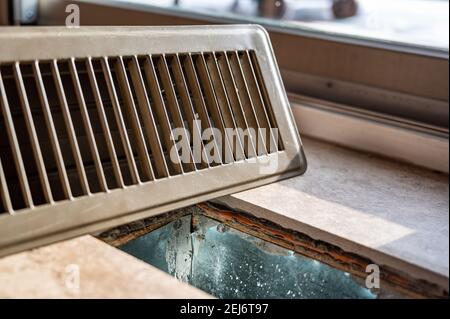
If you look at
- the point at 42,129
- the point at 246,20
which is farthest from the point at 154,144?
the point at 246,20

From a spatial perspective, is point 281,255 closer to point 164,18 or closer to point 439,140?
point 439,140

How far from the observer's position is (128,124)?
1120 millimetres

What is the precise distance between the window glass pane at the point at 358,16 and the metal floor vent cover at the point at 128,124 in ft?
1.77

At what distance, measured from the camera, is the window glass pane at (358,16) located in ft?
5.26

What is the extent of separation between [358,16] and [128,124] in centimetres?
91

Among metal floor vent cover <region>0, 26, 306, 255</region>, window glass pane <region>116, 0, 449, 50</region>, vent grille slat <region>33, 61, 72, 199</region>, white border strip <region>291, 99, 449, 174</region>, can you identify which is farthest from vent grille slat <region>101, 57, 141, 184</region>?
window glass pane <region>116, 0, 449, 50</region>

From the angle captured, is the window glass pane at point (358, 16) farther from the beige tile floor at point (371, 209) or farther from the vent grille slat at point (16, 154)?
the vent grille slat at point (16, 154)

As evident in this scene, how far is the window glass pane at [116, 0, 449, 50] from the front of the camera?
1.60m

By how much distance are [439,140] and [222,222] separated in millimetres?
612

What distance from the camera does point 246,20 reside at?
6.37ft

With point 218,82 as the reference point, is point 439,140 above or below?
below

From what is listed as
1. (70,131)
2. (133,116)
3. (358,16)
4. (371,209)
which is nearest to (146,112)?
(133,116)

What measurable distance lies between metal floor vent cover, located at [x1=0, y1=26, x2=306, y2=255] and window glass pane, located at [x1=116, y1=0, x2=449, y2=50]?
1.77 feet
